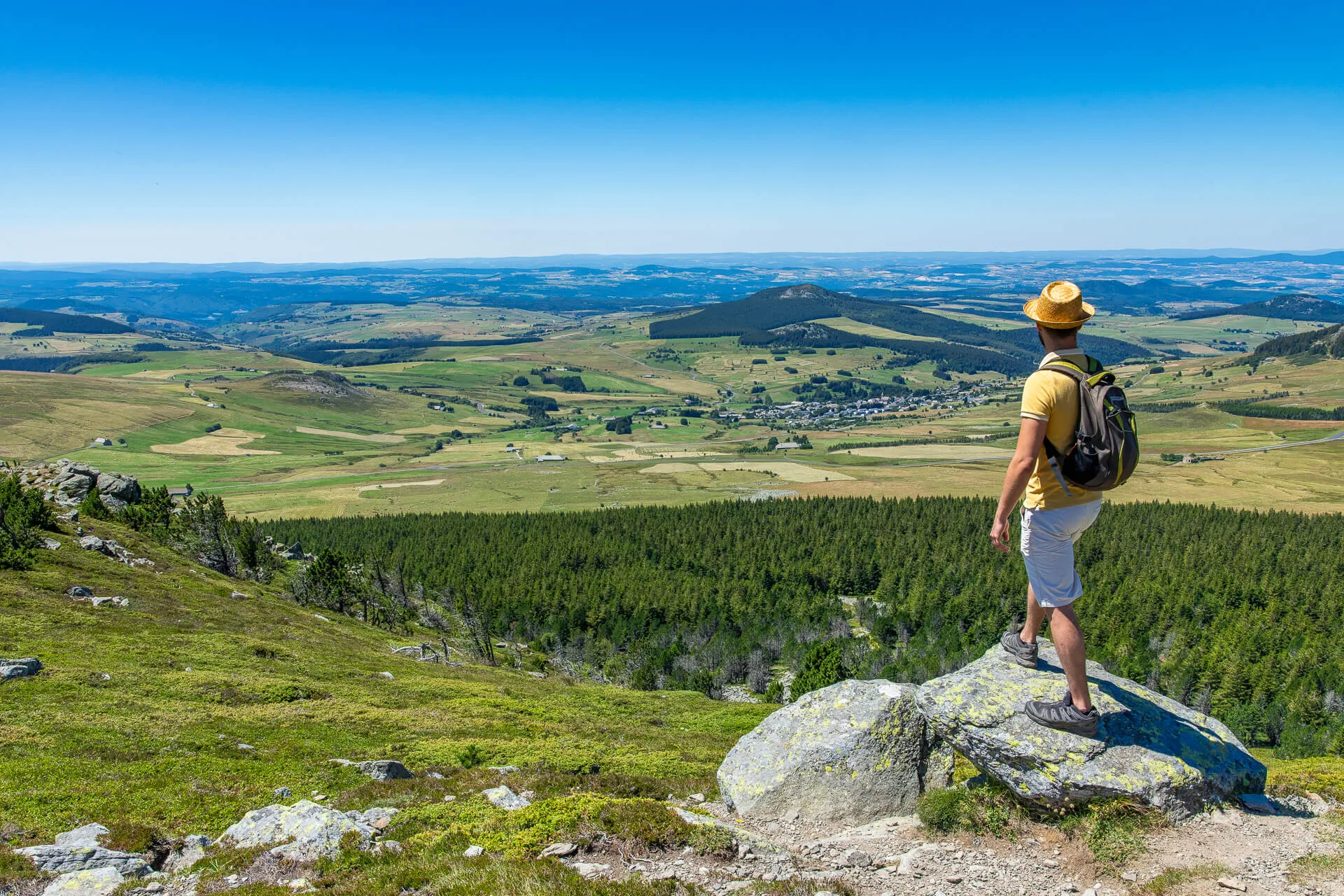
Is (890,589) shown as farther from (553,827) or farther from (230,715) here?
(553,827)

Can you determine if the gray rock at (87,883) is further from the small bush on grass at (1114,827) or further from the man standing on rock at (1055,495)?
the small bush on grass at (1114,827)

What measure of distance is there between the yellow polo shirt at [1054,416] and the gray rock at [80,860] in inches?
771

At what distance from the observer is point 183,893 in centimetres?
1334

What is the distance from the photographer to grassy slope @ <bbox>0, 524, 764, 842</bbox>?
2002cm

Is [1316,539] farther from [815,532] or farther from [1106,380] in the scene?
[1106,380]

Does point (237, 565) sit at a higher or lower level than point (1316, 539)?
higher

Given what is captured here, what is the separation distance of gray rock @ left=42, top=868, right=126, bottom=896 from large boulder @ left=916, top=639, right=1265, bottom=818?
1739cm

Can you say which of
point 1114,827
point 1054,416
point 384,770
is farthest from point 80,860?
point 1054,416

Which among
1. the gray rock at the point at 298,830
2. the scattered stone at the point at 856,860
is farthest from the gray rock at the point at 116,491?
the scattered stone at the point at 856,860

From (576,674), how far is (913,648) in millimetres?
47458

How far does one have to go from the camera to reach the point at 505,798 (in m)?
18.6

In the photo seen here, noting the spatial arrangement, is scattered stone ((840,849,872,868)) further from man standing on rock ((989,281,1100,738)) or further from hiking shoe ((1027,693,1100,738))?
man standing on rock ((989,281,1100,738))

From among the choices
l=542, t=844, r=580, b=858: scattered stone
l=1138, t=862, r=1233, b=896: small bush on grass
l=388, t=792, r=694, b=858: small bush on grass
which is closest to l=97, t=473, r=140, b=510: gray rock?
l=388, t=792, r=694, b=858: small bush on grass

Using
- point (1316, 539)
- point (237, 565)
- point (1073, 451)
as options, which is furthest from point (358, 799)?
point (1316, 539)
